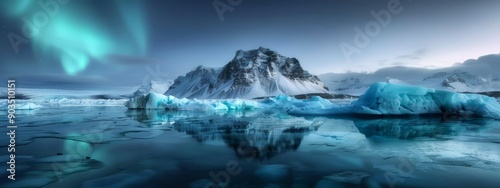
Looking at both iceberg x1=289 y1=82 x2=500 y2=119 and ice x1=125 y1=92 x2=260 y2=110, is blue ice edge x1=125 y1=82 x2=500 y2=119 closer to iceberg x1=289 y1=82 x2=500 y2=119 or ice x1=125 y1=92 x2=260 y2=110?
iceberg x1=289 y1=82 x2=500 y2=119

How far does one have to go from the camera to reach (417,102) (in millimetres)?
19047

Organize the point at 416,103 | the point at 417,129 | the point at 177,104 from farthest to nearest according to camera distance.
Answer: the point at 177,104, the point at 416,103, the point at 417,129

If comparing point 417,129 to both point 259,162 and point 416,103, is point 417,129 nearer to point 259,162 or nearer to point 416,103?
point 416,103

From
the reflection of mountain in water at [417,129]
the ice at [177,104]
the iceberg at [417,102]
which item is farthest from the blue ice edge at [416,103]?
the ice at [177,104]

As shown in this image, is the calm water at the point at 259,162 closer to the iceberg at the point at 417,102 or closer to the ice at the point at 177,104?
the iceberg at the point at 417,102

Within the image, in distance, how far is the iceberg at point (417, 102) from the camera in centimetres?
1830

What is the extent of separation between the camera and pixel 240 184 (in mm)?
4582

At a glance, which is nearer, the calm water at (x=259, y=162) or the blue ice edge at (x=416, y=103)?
the calm water at (x=259, y=162)

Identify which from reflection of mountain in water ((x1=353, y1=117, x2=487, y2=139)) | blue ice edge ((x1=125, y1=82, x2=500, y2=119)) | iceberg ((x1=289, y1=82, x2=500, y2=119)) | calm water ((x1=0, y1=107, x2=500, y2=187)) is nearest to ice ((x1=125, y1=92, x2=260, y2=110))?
blue ice edge ((x1=125, y1=82, x2=500, y2=119))

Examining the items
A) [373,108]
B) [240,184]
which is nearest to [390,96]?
[373,108]

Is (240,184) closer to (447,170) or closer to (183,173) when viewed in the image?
(183,173)

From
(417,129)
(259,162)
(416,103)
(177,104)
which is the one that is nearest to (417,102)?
(416,103)

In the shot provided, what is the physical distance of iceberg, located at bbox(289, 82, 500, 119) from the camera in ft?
60.0

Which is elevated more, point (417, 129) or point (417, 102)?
point (417, 102)
